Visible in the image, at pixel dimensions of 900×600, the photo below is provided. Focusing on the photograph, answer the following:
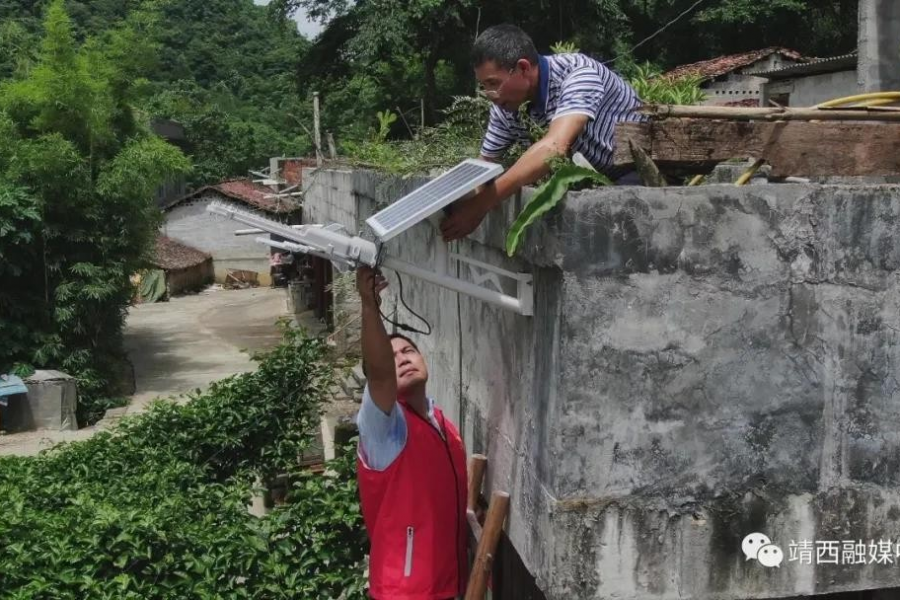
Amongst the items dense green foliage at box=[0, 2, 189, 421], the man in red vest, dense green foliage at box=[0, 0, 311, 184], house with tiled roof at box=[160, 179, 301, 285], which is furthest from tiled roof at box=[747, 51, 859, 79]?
house with tiled roof at box=[160, 179, 301, 285]

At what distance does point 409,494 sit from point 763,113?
5.60 feet

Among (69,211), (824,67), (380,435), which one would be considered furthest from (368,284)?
(69,211)

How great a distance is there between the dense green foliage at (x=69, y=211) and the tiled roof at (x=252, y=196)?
5832 millimetres

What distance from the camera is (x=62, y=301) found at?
17.2 m

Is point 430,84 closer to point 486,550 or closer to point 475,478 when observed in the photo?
point 475,478

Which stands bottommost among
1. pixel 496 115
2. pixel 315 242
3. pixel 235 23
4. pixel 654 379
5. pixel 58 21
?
pixel 654 379

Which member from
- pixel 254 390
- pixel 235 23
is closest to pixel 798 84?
pixel 254 390

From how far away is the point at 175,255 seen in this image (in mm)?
33719

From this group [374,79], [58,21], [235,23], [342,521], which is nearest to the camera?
[342,521]

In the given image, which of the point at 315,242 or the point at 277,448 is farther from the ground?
the point at 315,242

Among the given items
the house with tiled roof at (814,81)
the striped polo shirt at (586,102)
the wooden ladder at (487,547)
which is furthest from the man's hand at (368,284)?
the house with tiled roof at (814,81)

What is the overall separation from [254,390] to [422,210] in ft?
17.9

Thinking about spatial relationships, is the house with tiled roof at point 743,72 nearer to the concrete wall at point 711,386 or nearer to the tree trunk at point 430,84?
the tree trunk at point 430,84

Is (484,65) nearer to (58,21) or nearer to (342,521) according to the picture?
(342,521)
